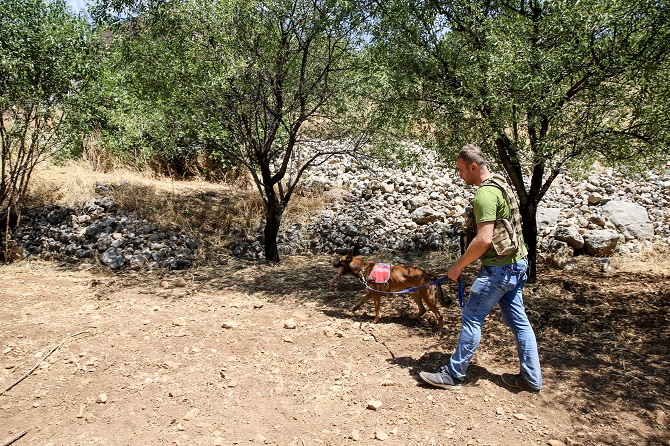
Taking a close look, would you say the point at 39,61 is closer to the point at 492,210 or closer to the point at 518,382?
the point at 492,210

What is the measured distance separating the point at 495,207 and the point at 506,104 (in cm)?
229

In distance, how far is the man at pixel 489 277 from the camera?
13.3 feet

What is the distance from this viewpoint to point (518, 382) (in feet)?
14.7

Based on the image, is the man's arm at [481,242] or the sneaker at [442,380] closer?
the man's arm at [481,242]

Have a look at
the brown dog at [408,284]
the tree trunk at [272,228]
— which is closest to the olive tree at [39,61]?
the tree trunk at [272,228]

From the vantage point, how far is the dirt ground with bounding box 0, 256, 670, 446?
159 inches

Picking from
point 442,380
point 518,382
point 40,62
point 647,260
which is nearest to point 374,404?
point 442,380

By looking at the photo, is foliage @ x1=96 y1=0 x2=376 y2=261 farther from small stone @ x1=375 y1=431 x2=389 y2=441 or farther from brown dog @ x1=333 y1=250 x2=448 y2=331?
small stone @ x1=375 y1=431 x2=389 y2=441

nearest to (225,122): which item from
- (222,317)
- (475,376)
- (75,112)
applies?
(75,112)

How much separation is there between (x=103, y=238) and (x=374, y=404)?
768 cm

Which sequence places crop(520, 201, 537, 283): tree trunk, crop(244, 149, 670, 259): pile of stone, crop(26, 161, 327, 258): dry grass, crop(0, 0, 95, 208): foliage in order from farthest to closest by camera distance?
crop(26, 161, 327, 258): dry grass, crop(244, 149, 670, 259): pile of stone, crop(0, 0, 95, 208): foliage, crop(520, 201, 537, 283): tree trunk

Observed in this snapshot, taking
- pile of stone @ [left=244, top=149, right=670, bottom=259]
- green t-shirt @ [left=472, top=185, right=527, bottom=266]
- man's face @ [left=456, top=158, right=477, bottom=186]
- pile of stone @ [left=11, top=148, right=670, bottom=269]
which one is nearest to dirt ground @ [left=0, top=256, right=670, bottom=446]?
green t-shirt @ [left=472, top=185, right=527, bottom=266]

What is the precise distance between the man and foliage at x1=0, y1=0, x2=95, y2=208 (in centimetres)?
804

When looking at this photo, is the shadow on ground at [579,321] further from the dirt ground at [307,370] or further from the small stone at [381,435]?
the small stone at [381,435]
